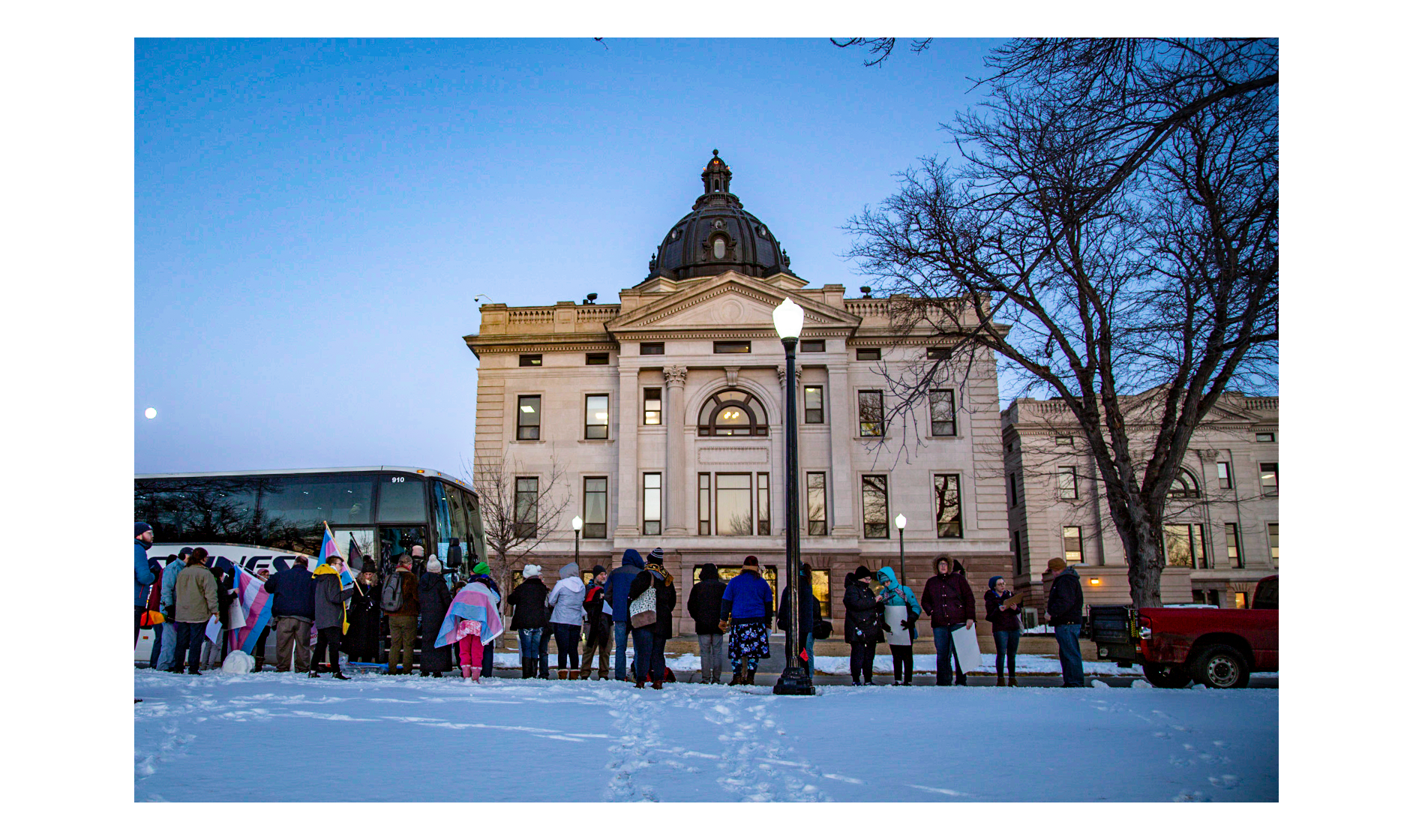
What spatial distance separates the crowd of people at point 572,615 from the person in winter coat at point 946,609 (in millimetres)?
20

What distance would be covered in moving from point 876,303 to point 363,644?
94.9ft

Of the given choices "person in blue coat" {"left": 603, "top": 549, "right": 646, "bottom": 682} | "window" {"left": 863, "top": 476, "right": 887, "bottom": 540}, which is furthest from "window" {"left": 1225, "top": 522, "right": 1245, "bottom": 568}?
"person in blue coat" {"left": 603, "top": 549, "right": 646, "bottom": 682}

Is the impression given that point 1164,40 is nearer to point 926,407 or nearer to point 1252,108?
point 1252,108

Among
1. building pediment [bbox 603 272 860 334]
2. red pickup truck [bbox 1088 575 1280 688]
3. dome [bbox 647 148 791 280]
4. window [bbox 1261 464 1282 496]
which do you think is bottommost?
red pickup truck [bbox 1088 575 1280 688]

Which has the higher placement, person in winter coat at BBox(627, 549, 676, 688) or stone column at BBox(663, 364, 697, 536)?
stone column at BBox(663, 364, 697, 536)

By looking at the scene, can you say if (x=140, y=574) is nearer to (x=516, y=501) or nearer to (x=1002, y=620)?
(x=1002, y=620)

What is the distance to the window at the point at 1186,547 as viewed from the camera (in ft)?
157

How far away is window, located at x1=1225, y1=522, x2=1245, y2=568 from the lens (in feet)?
157

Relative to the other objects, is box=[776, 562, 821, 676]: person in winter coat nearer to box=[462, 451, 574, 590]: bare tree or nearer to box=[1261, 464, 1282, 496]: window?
box=[462, 451, 574, 590]: bare tree

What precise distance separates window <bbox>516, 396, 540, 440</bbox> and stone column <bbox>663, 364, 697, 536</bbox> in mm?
5834

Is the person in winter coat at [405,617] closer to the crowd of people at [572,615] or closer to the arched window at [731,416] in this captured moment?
the crowd of people at [572,615]
